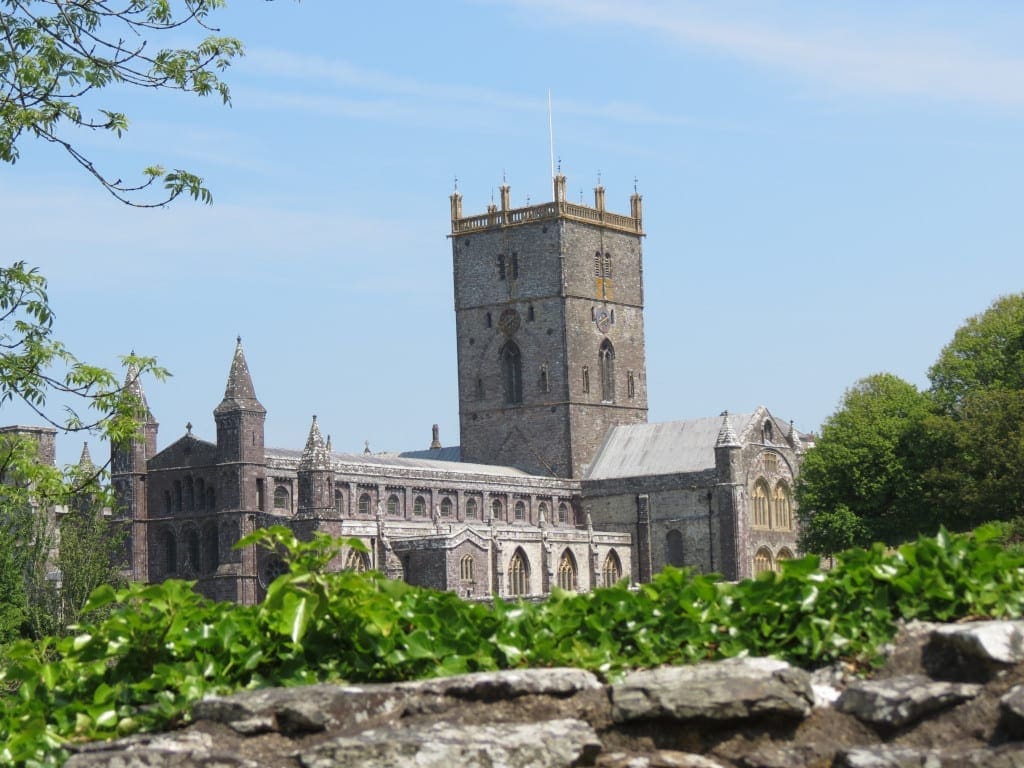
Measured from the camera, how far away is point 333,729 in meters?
10.9

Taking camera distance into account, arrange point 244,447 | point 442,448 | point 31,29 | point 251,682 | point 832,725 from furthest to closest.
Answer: point 442,448, point 244,447, point 31,29, point 251,682, point 832,725

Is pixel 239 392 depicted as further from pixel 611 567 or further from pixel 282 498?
pixel 611 567

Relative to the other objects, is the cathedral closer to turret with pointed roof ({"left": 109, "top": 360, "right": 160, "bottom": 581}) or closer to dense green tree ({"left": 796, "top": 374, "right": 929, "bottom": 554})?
turret with pointed roof ({"left": 109, "top": 360, "right": 160, "bottom": 581})

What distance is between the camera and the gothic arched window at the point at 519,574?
9238cm

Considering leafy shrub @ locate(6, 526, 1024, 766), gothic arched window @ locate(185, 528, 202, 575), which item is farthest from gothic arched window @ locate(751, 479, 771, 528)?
leafy shrub @ locate(6, 526, 1024, 766)

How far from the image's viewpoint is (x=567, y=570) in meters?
96.2

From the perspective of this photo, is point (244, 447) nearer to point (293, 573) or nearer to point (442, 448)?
point (442, 448)

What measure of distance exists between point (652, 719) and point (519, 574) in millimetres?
82910

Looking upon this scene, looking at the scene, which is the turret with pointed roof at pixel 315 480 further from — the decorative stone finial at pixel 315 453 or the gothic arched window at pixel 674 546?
the gothic arched window at pixel 674 546

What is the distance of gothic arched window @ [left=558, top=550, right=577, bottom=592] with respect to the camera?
95.6m

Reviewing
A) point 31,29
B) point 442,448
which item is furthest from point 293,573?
point 442,448

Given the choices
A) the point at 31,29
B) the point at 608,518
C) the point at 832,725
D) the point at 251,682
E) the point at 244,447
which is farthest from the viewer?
the point at 608,518

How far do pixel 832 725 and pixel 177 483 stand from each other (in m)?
82.7

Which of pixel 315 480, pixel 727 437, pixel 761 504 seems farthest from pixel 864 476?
pixel 315 480
